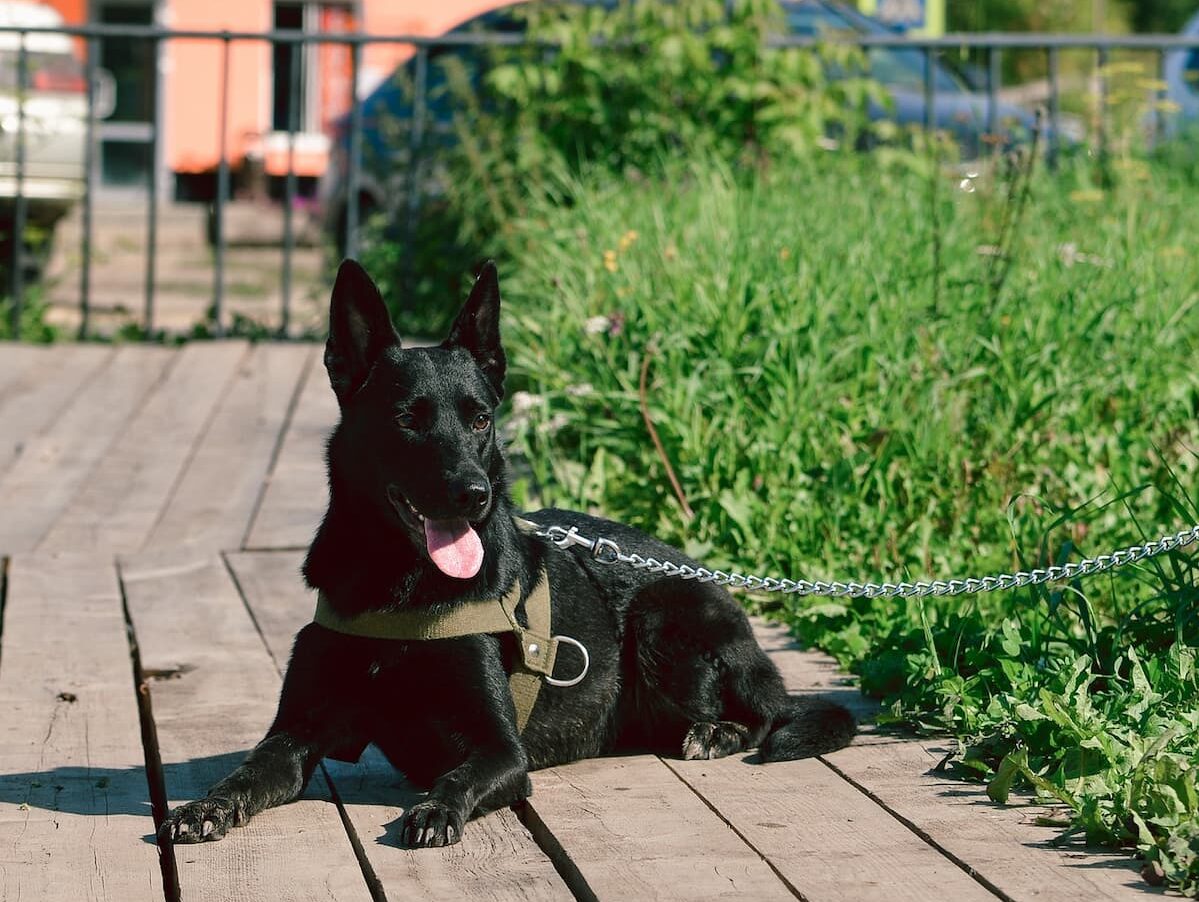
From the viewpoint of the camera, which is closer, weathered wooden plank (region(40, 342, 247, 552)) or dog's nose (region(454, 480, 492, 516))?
dog's nose (region(454, 480, 492, 516))

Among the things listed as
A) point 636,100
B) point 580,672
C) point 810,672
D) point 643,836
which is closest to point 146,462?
point 636,100

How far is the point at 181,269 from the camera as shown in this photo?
51.5 ft

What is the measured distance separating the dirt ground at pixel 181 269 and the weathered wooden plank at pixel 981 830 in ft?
19.6

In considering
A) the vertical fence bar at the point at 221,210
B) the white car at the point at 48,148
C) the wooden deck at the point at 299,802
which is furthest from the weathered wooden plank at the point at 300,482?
the white car at the point at 48,148

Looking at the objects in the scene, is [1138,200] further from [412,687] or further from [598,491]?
[412,687]

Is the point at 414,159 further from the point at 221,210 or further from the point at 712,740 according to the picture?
the point at 712,740

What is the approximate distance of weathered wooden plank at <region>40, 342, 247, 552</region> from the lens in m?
5.59

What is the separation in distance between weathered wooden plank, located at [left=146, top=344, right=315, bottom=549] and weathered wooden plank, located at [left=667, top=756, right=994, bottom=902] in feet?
8.71

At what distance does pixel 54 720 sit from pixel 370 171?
6.20 meters

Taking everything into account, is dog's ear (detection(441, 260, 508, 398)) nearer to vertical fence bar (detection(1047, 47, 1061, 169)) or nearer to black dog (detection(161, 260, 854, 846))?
black dog (detection(161, 260, 854, 846))

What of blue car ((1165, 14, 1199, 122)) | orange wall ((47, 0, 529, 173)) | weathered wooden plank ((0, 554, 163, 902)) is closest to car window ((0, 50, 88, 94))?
weathered wooden plank ((0, 554, 163, 902))

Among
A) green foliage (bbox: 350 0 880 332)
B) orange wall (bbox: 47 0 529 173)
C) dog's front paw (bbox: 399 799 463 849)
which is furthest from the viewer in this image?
orange wall (bbox: 47 0 529 173)

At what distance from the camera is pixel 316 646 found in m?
3.18

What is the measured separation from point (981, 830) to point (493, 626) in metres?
0.98
